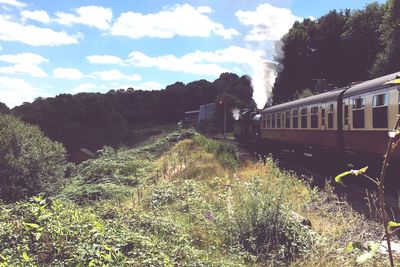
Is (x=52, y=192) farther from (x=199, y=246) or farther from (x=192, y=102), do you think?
(x=192, y=102)

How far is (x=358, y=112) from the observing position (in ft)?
44.1

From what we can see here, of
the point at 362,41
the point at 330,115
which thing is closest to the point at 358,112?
the point at 330,115

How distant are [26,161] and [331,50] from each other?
3430 cm

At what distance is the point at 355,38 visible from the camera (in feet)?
145

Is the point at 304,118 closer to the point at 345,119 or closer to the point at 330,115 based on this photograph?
the point at 330,115

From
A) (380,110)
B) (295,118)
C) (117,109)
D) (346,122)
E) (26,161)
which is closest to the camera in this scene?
(380,110)

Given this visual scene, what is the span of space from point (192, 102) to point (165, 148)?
65709 millimetres

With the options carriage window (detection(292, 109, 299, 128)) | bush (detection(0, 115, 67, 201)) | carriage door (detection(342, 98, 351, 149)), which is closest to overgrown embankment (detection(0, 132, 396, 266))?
carriage door (detection(342, 98, 351, 149))

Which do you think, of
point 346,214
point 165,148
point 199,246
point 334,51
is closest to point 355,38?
point 334,51

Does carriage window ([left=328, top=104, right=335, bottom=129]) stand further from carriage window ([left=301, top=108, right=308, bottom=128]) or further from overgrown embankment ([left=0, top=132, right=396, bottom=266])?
overgrown embankment ([left=0, top=132, right=396, bottom=266])

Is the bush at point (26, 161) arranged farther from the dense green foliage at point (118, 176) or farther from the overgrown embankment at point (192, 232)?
the overgrown embankment at point (192, 232)

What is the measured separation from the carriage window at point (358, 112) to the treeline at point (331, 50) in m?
26.8

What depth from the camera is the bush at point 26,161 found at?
2427 cm

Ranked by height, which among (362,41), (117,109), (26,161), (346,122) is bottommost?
(26,161)
